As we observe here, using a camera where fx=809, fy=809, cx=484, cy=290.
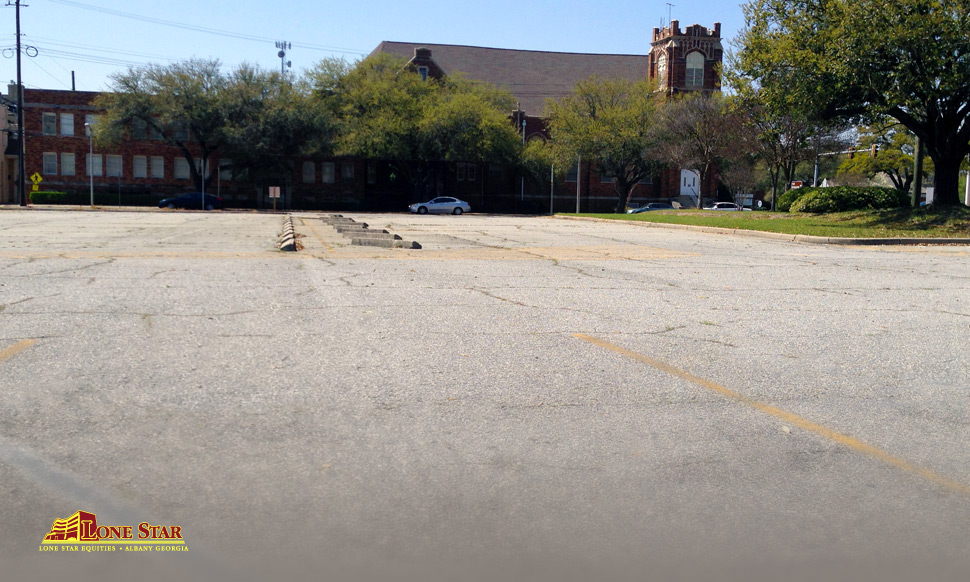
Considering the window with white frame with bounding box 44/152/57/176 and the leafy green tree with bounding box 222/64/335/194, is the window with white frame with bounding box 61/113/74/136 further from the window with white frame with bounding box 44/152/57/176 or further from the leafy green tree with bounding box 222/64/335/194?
the leafy green tree with bounding box 222/64/335/194

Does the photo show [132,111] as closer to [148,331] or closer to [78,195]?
[78,195]

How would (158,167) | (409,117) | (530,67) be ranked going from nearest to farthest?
(409,117) < (158,167) < (530,67)

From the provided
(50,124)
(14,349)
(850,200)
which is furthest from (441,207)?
(14,349)

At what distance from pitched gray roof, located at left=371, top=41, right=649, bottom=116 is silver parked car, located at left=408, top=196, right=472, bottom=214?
17471 mm

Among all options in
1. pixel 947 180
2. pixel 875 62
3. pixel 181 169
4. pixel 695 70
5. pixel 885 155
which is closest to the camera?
pixel 875 62

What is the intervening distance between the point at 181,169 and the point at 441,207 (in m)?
22.8

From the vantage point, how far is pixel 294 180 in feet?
236

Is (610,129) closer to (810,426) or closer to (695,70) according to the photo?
(695,70)

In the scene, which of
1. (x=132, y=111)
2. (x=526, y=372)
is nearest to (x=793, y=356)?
(x=526, y=372)

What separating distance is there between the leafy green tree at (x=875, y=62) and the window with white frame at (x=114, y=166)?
5548 cm

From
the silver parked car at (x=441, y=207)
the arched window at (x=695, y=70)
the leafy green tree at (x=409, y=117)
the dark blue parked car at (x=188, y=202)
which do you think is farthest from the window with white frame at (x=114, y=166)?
the arched window at (x=695, y=70)

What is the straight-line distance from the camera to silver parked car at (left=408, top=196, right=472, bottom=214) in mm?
65250

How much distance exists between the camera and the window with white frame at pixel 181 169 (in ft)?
225

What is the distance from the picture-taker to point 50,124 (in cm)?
6606
